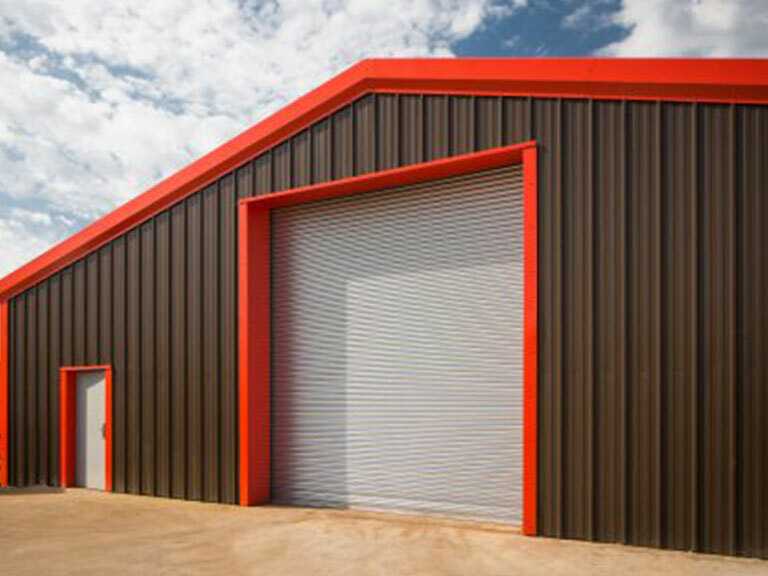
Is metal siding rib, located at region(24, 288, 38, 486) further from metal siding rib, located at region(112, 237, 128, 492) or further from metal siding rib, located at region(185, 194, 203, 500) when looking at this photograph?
metal siding rib, located at region(185, 194, 203, 500)

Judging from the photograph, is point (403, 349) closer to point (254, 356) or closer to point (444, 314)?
point (444, 314)

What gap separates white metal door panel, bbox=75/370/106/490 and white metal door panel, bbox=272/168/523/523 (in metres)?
4.08

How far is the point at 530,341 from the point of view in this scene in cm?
820

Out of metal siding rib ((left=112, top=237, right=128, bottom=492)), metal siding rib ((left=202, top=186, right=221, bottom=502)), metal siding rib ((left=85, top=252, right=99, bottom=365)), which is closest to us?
metal siding rib ((left=202, top=186, right=221, bottom=502))

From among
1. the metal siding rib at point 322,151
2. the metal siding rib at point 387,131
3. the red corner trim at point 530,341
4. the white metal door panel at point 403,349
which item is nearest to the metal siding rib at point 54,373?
the white metal door panel at point 403,349

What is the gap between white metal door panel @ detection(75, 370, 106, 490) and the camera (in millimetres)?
12625

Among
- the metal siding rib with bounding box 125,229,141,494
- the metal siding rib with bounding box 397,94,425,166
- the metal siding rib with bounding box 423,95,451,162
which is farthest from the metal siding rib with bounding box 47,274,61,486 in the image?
the metal siding rib with bounding box 423,95,451,162

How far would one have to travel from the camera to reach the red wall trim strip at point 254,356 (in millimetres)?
10594

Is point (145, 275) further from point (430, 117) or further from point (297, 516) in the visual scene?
point (430, 117)

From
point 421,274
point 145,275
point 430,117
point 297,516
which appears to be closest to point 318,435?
point 297,516

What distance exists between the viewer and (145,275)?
12.1 metres

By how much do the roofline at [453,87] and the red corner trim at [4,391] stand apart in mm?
1945

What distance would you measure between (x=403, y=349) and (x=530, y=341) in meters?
2.39

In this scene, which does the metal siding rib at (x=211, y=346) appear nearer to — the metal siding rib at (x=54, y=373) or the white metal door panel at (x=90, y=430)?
the white metal door panel at (x=90, y=430)
